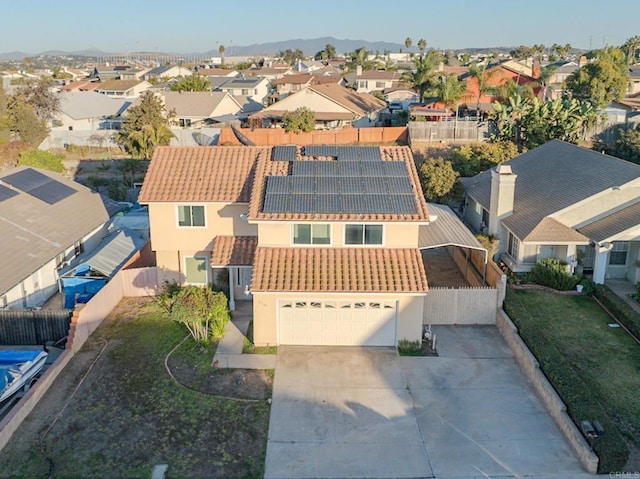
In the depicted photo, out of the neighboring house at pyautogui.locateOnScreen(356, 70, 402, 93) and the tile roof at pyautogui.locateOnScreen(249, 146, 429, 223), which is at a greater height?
the neighboring house at pyautogui.locateOnScreen(356, 70, 402, 93)

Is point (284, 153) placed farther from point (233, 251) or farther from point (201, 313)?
point (201, 313)

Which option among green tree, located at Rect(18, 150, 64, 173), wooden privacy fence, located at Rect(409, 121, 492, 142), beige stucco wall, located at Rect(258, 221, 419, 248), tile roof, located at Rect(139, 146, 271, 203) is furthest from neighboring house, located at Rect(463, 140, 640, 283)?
green tree, located at Rect(18, 150, 64, 173)

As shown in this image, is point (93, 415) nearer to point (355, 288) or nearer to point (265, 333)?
point (265, 333)

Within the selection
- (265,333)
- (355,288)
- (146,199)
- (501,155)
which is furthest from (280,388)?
(501,155)

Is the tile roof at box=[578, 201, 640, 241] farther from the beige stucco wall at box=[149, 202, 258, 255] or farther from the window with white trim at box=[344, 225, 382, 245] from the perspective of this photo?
the beige stucco wall at box=[149, 202, 258, 255]

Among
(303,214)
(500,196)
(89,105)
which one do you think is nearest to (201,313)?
(303,214)

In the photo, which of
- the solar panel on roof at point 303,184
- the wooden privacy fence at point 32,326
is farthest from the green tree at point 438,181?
the wooden privacy fence at point 32,326
